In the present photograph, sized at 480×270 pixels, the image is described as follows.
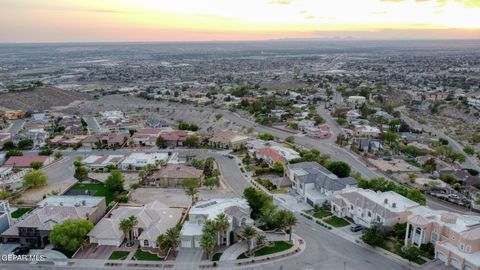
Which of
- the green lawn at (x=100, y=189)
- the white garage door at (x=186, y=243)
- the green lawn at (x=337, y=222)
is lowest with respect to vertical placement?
the green lawn at (x=100, y=189)

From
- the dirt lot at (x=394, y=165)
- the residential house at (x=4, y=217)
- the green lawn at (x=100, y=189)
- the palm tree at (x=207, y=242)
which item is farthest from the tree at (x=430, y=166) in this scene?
the residential house at (x=4, y=217)

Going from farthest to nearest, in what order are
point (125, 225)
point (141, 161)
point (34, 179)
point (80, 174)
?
point (141, 161)
point (80, 174)
point (34, 179)
point (125, 225)

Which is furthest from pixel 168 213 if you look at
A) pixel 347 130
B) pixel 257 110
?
pixel 257 110

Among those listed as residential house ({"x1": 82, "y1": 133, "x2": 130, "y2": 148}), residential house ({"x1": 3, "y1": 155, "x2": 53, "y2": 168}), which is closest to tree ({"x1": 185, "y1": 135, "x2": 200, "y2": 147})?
residential house ({"x1": 82, "y1": 133, "x2": 130, "y2": 148})

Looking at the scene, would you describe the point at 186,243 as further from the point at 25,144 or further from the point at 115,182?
the point at 25,144

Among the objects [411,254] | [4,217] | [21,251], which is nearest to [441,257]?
[411,254]

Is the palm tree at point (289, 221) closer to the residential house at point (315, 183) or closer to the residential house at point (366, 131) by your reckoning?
the residential house at point (315, 183)

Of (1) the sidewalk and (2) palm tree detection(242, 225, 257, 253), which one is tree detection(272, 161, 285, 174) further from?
(2) palm tree detection(242, 225, 257, 253)
